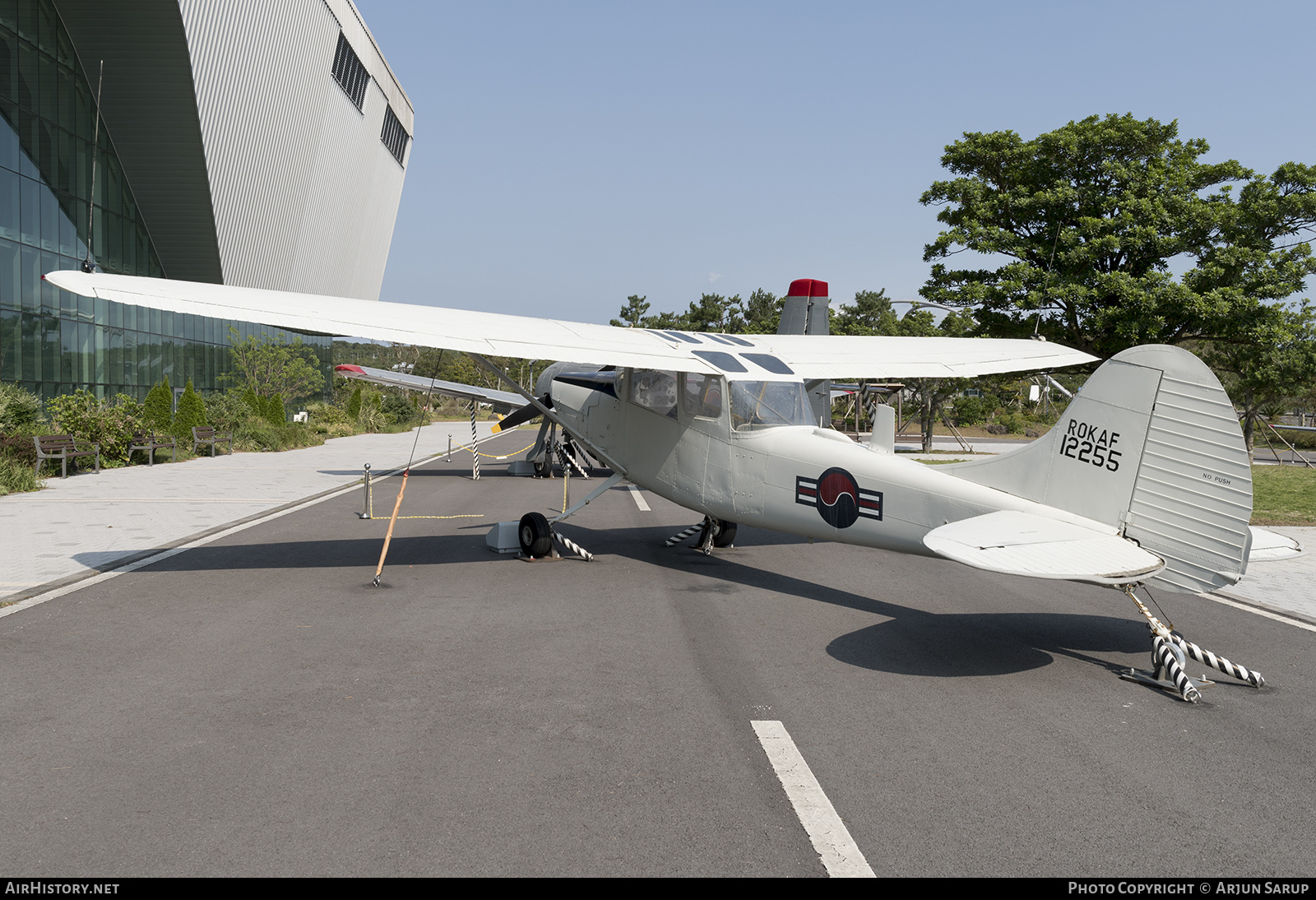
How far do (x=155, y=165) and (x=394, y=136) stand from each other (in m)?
28.2

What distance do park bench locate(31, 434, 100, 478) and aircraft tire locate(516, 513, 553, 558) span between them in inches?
557

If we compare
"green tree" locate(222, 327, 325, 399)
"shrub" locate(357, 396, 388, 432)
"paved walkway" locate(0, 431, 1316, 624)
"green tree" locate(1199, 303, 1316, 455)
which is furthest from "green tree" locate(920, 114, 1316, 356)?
"shrub" locate(357, 396, 388, 432)

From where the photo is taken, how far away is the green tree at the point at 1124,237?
20.4m

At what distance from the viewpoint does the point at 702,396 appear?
9.47 m

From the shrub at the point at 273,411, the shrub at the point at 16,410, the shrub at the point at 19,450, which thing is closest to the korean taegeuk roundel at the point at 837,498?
the shrub at the point at 19,450

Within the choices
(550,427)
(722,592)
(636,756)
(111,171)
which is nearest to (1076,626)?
(722,592)

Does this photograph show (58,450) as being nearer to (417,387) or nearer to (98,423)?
(98,423)

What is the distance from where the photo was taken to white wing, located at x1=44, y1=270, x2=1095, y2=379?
25.2 ft

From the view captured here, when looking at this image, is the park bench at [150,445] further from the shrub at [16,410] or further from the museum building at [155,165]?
the museum building at [155,165]

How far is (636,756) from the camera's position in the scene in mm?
4582

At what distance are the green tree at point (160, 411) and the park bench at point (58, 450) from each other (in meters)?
4.70

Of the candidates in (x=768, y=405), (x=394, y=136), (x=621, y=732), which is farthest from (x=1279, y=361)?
(x=394, y=136)
